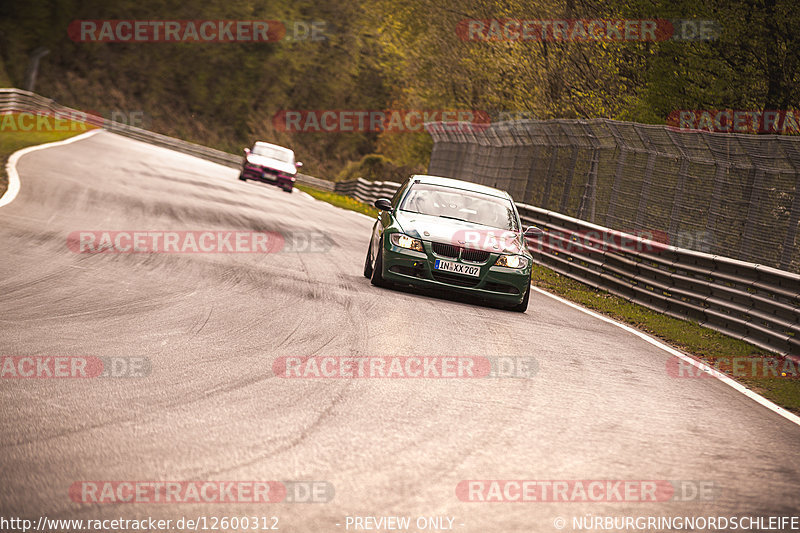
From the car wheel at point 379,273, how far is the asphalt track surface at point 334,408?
235 millimetres

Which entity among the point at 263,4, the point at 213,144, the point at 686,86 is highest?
the point at 263,4

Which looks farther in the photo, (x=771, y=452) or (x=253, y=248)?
(x=253, y=248)

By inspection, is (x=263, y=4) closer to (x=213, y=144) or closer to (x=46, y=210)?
(x=213, y=144)

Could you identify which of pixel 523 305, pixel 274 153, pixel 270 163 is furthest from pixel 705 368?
pixel 274 153

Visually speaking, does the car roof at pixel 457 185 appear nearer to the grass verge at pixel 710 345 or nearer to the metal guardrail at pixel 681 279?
the grass verge at pixel 710 345

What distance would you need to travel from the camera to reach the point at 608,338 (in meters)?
10.9

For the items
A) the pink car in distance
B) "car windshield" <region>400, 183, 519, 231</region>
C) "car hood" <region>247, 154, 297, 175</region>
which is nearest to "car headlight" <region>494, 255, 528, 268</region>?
"car windshield" <region>400, 183, 519, 231</region>

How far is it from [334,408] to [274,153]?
30491 millimetres

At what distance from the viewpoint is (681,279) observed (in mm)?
13750

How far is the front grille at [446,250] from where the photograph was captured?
11.8m

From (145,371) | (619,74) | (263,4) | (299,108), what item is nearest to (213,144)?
(299,108)

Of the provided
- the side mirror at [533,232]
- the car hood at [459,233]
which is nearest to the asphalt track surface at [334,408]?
the car hood at [459,233]

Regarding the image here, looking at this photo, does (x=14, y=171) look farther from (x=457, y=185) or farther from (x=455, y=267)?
(x=455, y=267)

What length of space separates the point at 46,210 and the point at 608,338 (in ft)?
29.1
